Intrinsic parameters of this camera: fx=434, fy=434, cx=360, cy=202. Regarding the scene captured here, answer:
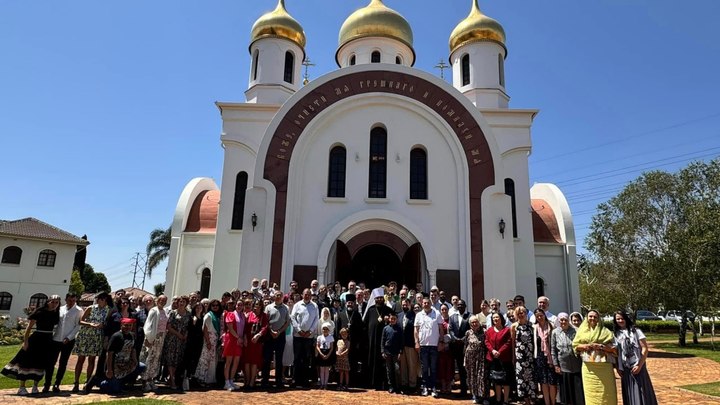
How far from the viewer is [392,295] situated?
948cm

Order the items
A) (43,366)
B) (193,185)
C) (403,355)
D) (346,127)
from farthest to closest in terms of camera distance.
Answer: (193,185) → (346,127) → (403,355) → (43,366)

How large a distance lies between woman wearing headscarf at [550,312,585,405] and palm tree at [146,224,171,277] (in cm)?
3953

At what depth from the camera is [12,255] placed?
2845 cm

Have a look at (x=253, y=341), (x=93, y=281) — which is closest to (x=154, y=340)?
(x=253, y=341)

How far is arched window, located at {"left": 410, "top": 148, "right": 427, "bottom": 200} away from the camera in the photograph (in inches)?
582

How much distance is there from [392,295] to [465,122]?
7689 mm

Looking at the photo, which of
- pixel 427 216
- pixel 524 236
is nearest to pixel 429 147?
pixel 427 216

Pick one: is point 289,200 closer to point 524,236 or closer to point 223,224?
point 223,224

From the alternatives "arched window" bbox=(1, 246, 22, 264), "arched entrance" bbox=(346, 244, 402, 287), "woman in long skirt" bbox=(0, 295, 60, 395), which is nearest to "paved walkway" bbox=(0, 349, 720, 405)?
"woman in long skirt" bbox=(0, 295, 60, 395)

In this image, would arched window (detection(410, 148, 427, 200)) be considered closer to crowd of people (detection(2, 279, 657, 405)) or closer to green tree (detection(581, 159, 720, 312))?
crowd of people (detection(2, 279, 657, 405))

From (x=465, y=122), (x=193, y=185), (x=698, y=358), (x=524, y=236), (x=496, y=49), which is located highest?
(x=496, y=49)

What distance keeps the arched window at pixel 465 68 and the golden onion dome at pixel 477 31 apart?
0.62 meters

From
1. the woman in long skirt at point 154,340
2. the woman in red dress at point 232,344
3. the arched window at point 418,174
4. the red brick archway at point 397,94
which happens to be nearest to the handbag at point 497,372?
the woman in red dress at point 232,344

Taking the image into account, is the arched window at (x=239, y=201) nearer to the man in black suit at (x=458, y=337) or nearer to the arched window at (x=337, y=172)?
the arched window at (x=337, y=172)
